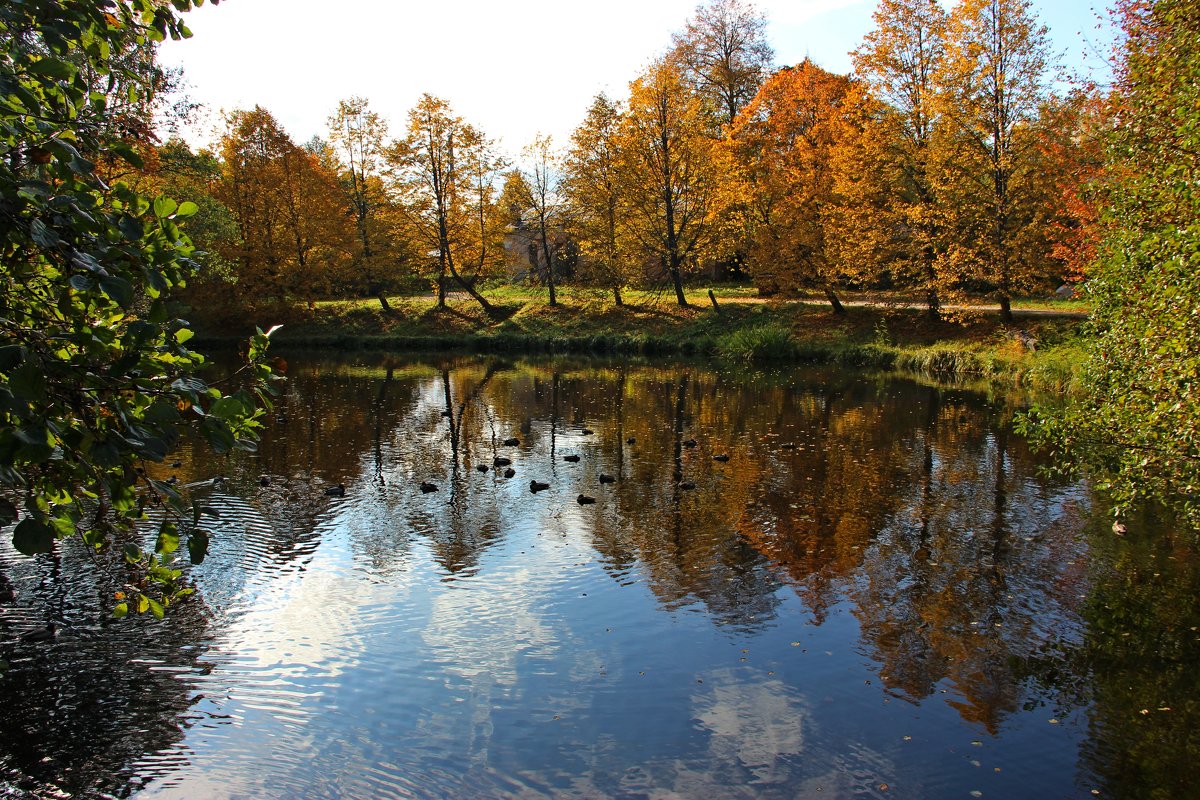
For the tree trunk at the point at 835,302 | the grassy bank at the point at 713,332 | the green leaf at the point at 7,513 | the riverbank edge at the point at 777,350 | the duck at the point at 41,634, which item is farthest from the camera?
the tree trunk at the point at 835,302

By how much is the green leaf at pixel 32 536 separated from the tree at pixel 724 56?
159 feet

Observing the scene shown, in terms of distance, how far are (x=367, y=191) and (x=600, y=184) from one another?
13.6 metres

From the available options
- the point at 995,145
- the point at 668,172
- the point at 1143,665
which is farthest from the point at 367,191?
the point at 1143,665

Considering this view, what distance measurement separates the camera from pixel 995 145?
29828 millimetres

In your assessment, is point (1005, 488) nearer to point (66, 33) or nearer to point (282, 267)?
point (66, 33)

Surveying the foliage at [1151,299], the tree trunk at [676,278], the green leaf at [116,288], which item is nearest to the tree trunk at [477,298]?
the tree trunk at [676,278]

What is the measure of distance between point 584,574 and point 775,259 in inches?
1136

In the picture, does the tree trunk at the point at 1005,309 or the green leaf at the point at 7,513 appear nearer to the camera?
the green leaf at the point at 7,513

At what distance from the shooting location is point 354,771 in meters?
6.91

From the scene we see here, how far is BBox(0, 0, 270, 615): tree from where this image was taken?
A: 338 centimetres

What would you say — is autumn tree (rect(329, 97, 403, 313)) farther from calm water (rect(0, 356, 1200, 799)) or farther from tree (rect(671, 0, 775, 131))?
calm water (rect(0, 356, 1200, 799))

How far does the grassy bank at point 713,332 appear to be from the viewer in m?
28.6

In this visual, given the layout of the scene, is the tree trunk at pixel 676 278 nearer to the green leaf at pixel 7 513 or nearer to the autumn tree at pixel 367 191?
the autumn tree at pixel 367 191

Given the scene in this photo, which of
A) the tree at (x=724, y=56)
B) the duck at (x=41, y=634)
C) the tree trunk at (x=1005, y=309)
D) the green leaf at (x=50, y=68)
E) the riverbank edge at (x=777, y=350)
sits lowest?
the duck at (x=41, y=634)
